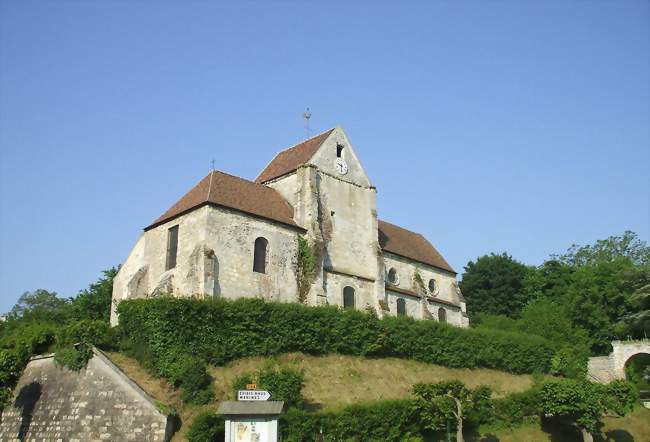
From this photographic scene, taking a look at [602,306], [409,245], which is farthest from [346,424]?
[602,306]

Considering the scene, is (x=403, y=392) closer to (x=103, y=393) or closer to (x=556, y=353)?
(x=103, y=393)

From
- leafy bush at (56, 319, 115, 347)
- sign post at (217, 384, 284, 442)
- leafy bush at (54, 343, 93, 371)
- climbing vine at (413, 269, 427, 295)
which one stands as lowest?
sign post at (217, 384, 284, 442)

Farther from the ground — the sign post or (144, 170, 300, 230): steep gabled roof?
(144, 170, 300, 230): steep gabled roof

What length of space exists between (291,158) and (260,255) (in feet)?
30.6

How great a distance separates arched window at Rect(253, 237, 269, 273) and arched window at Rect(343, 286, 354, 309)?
6179mm

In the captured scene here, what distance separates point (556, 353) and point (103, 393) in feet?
98.8

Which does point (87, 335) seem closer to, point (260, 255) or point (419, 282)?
point (260, 255)

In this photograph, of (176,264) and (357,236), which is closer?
(176,264)

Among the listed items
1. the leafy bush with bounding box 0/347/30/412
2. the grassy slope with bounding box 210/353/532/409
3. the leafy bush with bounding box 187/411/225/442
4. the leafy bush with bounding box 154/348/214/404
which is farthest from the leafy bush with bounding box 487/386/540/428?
the leafy bush with bounding box 0/347/30/412

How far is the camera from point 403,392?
30.9 meters

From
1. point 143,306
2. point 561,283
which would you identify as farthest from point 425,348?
point 561,283

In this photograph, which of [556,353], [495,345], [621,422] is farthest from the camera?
[556,353]

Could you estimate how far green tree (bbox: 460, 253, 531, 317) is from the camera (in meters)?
63.4

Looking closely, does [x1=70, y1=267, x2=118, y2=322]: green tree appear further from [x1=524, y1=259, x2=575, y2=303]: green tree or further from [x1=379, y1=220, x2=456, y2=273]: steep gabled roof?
[x1=524, y1=259, x2=575, y2=303]: green tree
